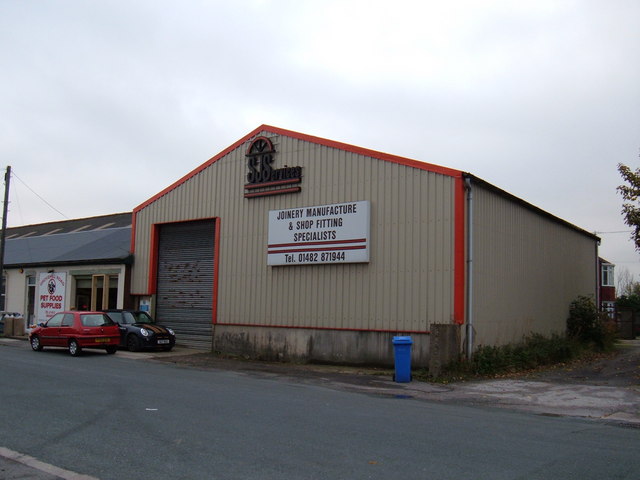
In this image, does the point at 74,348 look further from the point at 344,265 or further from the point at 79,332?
the point at 344,265

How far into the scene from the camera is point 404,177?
61.2 feet

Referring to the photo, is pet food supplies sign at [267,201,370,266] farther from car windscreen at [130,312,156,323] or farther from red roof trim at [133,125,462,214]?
car windscreen at [130,312,156,323]

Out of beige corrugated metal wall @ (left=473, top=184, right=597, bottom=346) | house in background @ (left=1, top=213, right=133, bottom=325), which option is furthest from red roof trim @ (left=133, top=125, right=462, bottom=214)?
house in background @ (left=1, top=213, right=133, bottom=325)

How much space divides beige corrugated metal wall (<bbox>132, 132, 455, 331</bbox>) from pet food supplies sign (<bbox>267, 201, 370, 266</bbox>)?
0.90 ft

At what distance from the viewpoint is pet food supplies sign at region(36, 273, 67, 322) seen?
29.9 m

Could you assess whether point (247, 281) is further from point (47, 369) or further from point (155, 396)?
point (155, 396)

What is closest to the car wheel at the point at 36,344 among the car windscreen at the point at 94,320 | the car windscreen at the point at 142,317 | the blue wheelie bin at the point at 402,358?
the car windscreen at the point at 94,320

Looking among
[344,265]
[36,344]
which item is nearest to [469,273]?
[344,265]

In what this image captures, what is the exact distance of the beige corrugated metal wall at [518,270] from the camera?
59.9 feet

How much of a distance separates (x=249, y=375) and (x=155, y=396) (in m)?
5.62

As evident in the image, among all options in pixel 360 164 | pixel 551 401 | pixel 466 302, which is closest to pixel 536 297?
pixel 466 302

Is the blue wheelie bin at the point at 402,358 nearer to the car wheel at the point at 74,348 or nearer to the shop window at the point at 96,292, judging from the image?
the car wheel at the point at 74,348

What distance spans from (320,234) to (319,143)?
316 cm

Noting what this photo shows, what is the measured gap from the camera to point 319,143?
818 inches
